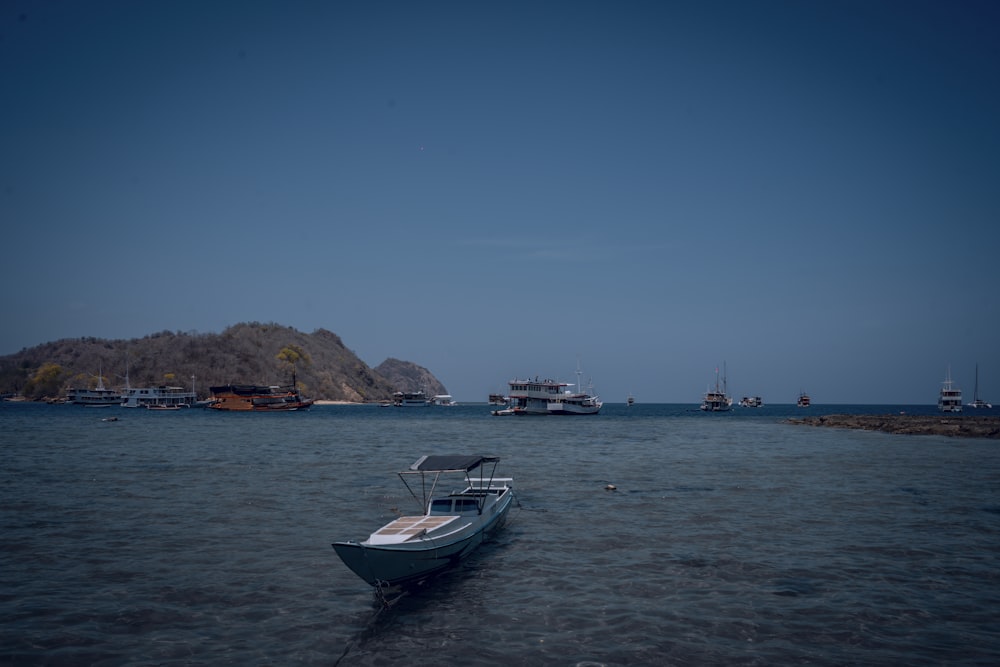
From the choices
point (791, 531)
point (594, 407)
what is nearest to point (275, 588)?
point (791, 531)

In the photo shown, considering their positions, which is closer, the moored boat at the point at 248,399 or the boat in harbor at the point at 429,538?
the boat in harbor at the point at 429,538

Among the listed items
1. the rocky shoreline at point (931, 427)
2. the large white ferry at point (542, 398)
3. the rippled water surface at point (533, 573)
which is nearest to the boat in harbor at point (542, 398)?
the large white ferry at point (542, 398)

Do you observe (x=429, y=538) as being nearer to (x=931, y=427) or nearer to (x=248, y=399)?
(x=931, y=427)

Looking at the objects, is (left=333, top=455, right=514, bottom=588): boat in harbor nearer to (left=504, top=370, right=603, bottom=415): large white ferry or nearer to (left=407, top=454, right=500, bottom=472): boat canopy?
(left=407, top=454, right=500, bottom=472): boat canopy

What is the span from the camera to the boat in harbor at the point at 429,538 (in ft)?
57.8

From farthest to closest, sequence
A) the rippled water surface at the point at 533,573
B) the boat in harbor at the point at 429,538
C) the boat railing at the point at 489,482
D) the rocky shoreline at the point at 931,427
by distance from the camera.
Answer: the rocky shoreline at the point at 931,427
the boat railing at the point at 489,482
the boat in harbor at the point at 429,538
the rippled water surface at the point at 533,573

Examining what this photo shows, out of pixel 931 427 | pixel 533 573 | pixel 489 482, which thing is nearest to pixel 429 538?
pixel 533 573

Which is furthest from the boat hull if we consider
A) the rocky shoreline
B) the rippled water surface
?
the rocky shoreline

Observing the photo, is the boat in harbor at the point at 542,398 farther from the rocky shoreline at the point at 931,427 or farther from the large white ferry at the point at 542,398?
the rocky shoreline at the point at 931,427

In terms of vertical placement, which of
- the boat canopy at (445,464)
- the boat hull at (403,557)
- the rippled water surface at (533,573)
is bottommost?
the rippled water surface at (533,573)

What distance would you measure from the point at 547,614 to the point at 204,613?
29.5 feet

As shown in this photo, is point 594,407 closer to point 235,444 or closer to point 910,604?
point 235,444

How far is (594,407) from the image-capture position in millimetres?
160375

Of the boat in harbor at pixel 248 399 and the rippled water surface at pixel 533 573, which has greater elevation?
the boat in harbor at pixel 248 399
